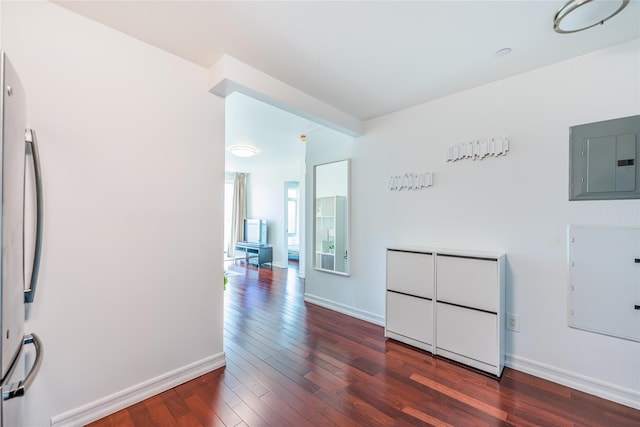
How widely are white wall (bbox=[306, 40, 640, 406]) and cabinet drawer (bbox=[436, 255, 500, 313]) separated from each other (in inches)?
12.0

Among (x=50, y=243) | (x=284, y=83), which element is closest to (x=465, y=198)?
(x=284, y=83)

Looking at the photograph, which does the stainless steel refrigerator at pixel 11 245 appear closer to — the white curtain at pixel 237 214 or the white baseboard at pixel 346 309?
the white baseboard at pixel 346 309

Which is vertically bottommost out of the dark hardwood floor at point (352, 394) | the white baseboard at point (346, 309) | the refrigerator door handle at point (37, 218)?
the dark hardwood floor at point (352, 394)

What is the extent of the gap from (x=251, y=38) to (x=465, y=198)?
7.50ft

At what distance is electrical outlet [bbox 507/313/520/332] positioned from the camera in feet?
7.68

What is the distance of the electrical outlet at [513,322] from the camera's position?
7.68 feet

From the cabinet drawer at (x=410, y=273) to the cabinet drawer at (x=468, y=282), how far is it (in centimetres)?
10

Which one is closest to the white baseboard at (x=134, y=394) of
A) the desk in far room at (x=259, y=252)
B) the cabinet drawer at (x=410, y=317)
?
the cabinet drawer at (x=410, y=317)

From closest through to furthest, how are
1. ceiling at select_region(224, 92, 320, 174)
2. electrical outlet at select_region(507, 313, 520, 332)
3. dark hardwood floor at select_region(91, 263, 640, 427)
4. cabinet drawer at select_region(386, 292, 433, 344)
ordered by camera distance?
dark hardwood floor at select_region(91, 263, 640, 427), electrical outlet at select_region(507, 313, 520, 332), cabinet drawer at select_region(386, 292, 433, 344), ceiling at select_region(224, 92, 320, 174)

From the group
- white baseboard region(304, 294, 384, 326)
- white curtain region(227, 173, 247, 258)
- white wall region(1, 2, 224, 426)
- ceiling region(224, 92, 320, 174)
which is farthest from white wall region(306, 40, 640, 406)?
Result: white curtain region(227, 173, 247, 258)

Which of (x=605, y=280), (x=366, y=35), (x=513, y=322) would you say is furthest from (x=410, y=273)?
(x=366, y=35)

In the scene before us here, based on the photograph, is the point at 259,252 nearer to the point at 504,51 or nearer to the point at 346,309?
the point at 346,309

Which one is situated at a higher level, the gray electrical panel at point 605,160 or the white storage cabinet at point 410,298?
the gray electrical panel at point 605,160

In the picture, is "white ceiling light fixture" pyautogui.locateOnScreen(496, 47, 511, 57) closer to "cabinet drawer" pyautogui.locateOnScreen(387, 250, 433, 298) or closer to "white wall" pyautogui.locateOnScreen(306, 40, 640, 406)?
"white wall" pyautogui.locateOnScreen(306, 40, 640, 406)
